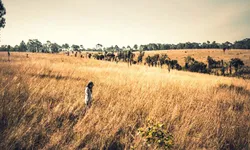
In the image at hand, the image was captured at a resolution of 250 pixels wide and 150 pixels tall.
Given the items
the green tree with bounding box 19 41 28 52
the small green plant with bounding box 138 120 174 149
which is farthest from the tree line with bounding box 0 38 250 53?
the small green plant with bounding box 138 120 174 149

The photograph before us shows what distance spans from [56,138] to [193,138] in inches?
77.6

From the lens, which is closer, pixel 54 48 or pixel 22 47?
pixel 22 47

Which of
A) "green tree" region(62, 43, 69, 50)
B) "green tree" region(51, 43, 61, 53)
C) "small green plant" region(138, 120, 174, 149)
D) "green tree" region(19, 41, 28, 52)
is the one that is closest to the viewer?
"small green plant" region(138, 120, 174, 149)

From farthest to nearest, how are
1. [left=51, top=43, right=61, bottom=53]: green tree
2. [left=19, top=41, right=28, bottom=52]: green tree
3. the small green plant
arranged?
[left=51, top=43, right=61, bottom=53]: green tree → [left=19, top=41, right=28, bottom=52]: green tree → the small green plant

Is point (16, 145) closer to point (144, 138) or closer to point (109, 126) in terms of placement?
point (109, 126)

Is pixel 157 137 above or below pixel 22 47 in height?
below

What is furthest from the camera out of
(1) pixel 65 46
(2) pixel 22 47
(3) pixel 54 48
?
(1) pixel 65 46

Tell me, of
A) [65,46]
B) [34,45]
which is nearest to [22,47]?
[34,45]

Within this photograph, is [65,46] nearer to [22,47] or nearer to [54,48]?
[54,48]

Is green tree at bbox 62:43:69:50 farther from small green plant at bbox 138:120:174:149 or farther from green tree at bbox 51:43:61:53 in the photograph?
small green plant at bbox 138:120:174:149

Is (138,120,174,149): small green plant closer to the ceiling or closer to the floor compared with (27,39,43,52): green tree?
closer to the floor

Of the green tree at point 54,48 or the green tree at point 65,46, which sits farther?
the green tree at point 65,46

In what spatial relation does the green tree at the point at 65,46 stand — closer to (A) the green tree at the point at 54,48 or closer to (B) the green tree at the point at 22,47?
(A) the green tree at the point at 54,48

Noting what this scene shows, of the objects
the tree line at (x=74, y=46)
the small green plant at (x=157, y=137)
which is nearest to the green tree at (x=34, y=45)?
the tree line at (x=74, y=46)
